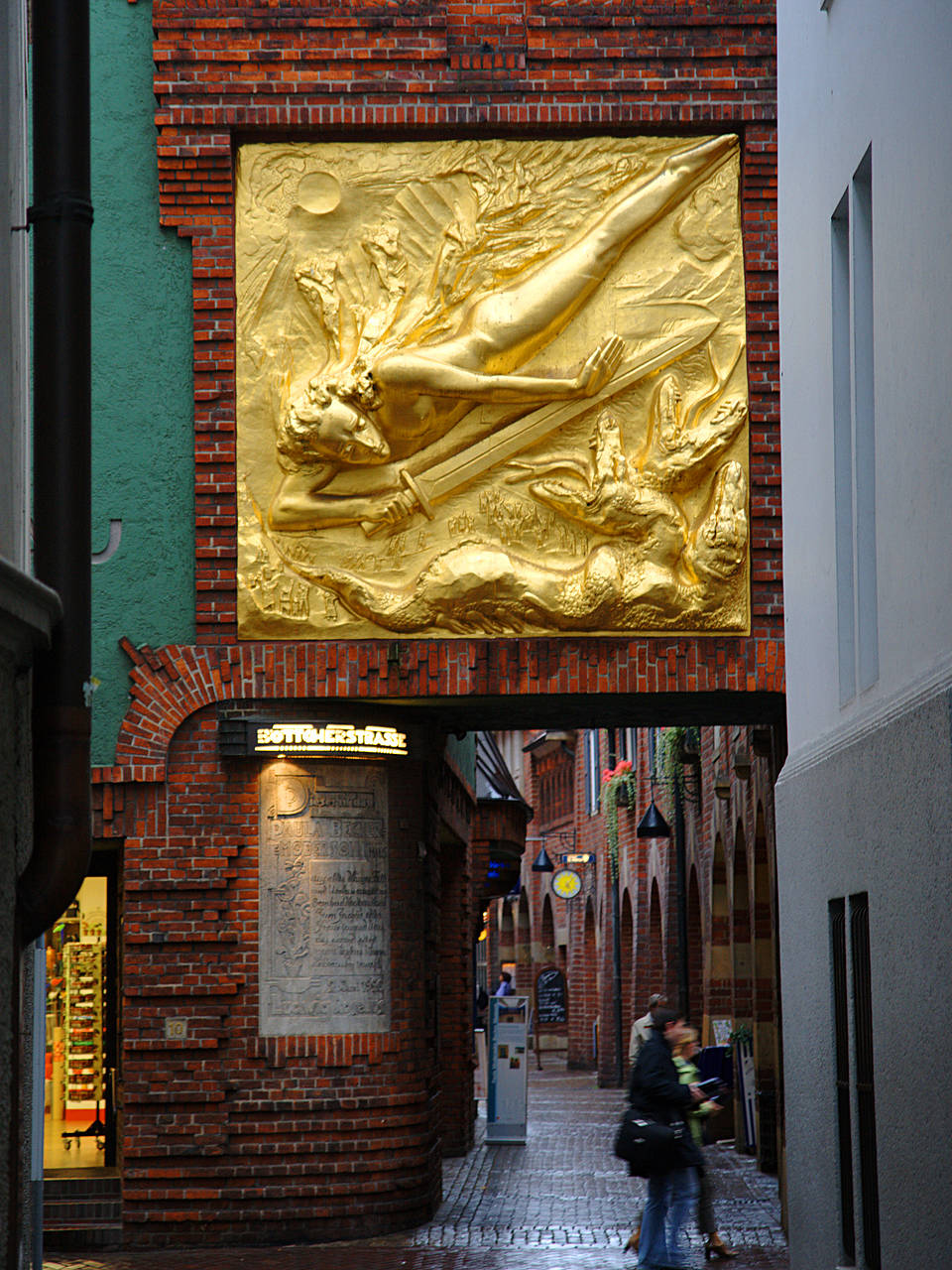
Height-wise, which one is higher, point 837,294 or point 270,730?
point 837,294

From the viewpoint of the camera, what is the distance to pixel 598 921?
136 ft

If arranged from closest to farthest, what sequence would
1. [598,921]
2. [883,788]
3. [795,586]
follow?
[883,788] < [795,586] < [598,921]

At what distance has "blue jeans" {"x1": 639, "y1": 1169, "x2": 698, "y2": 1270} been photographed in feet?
36.7

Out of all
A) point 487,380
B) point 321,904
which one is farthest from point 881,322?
point 321,904

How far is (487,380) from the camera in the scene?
15203 mm

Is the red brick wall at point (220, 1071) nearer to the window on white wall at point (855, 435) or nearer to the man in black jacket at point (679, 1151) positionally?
the man in black jacket at point (679, 1151)

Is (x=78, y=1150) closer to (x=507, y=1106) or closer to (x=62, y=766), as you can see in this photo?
(x=507, y=1106)

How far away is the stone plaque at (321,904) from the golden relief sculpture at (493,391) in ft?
4.42

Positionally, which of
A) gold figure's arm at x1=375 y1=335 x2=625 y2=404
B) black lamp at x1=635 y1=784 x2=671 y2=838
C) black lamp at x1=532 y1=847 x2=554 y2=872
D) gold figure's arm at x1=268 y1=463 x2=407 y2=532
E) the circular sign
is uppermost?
gold figure's arm at x1=375 y1=335 x2=625 y2=404

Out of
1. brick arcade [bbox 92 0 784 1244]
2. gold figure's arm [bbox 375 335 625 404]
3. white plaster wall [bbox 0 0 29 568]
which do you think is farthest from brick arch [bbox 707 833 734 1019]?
white plaster wall [bbox 0 0 29 568]

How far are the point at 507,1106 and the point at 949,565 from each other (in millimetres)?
16908

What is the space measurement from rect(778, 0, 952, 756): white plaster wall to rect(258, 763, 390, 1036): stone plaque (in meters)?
5.45

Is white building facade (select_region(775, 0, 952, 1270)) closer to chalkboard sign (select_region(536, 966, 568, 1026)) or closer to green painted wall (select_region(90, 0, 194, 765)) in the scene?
green painted wall (select_region(90, 0, 194, 765))

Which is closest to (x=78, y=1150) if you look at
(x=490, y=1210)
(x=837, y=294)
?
(x=490, y=1210)
